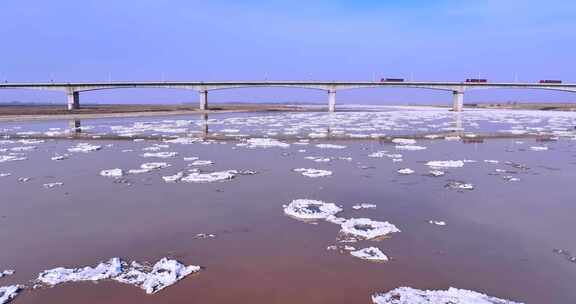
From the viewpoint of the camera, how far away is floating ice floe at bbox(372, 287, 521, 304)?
4.12 metres

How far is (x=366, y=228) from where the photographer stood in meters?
6.38

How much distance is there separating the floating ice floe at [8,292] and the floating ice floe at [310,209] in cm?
421

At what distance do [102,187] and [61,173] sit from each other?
2.66m

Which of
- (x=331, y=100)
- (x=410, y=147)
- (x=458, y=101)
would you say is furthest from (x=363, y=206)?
(x=458, y=101)

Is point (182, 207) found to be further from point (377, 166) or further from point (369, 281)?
point (377, 166)

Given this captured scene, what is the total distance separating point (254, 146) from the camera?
17.5m

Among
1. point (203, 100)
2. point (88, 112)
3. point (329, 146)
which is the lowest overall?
point (329, 146)

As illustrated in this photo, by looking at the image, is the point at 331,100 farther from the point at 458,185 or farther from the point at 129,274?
the point at 129,274

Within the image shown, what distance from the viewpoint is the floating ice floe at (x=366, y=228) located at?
610 cm

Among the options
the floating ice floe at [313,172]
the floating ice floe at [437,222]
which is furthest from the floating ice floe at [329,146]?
the floating ice floe at [437,222]

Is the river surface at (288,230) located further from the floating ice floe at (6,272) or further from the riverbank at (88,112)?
the riverbank at (88,112)

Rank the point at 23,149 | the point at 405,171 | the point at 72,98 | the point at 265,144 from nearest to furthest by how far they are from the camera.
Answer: the point at 405,171, the point at 23,149, the point at 265,144, the point at 72,98

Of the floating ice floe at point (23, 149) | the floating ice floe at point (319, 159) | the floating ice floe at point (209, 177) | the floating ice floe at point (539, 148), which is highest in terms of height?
the floating ice floe at point (539, 148)

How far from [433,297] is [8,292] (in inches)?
181
